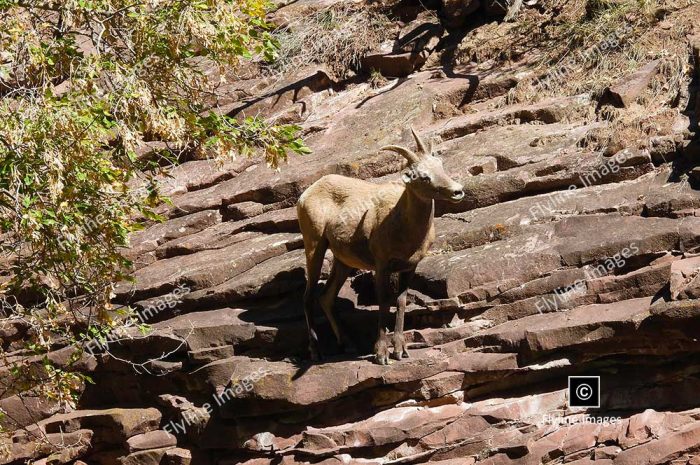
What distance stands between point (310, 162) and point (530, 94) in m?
3.24

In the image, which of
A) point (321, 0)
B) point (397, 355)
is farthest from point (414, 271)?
point (321, 0)

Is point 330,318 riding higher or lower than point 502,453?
higher

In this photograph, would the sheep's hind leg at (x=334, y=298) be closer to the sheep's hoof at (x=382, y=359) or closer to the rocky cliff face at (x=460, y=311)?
the rocky cliff face at (x=460, y=311)

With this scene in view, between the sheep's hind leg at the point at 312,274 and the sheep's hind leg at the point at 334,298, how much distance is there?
0.43 ft

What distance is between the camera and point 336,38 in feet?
54.4

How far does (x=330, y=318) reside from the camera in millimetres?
Result: 10562

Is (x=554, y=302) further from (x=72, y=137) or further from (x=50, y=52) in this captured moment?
(x=50, y=52)

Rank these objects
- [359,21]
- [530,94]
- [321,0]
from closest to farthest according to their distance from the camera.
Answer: [530,94] < [359,21] < [321,0]

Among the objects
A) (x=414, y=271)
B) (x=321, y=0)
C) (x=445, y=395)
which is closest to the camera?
(x=445, y=395)

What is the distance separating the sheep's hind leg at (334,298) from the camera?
1058cm
